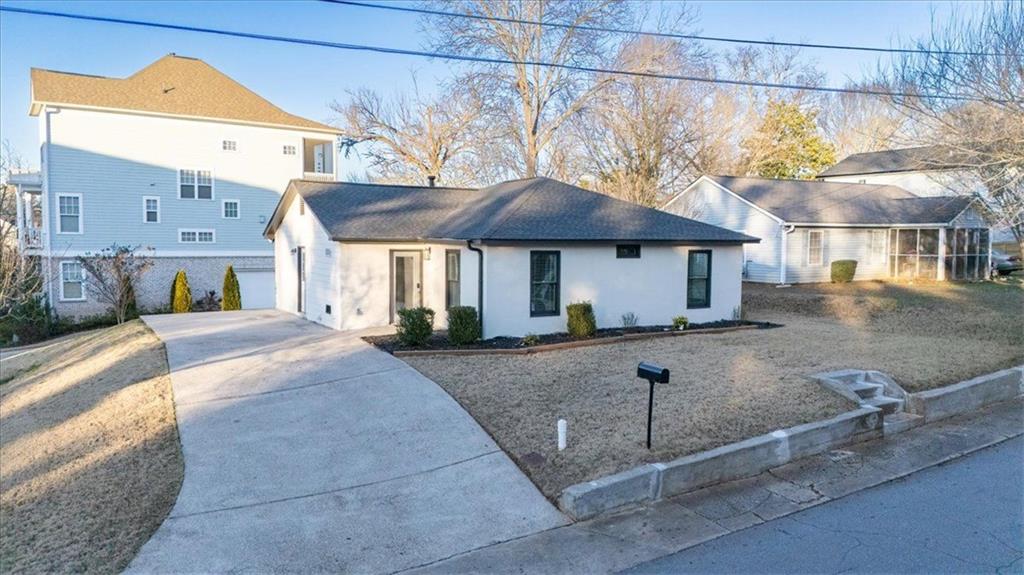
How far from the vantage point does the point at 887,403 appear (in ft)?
27.2

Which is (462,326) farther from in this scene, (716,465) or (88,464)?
(716,465)

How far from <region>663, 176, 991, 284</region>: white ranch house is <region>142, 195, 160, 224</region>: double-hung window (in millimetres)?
22444

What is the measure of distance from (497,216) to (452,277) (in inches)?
68.6

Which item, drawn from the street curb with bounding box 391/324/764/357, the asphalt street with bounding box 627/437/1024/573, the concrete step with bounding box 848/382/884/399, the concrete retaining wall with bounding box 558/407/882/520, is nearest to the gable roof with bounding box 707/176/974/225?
the street curb with bounding box 391/324/764/357

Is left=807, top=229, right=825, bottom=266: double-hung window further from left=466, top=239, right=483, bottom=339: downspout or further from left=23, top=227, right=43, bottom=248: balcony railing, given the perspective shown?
left=23, top=227, right=43, bottom=248: balcony railing

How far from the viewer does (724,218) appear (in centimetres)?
2775

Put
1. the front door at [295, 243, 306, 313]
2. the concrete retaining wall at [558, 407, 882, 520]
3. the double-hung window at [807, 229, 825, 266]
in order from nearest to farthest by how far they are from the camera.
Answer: the concrete retaining wall at [558, 407, 882, 520] < the front door at [295, 243, 306, 313] < the double-hung window at [807, 229, 825, 266]

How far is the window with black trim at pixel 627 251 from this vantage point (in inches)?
558

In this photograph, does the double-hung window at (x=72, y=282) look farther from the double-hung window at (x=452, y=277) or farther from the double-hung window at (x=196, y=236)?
the double-hung window at (x=452, y=277)

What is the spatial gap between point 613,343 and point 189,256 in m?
20.1

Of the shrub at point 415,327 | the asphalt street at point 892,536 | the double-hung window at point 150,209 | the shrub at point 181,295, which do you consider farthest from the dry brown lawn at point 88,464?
the double-hung window at point 150,209

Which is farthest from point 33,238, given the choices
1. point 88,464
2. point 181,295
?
point 88,464

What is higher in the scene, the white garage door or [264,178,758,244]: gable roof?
[264,178,758,244]: gable roof

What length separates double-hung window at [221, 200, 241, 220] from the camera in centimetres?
2666
